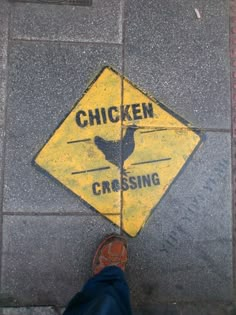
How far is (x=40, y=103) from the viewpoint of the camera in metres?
3.47

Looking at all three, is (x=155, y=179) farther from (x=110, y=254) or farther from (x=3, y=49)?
(x=3, y=49)

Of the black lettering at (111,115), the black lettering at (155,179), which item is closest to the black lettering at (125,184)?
the black lettering at (155,179)

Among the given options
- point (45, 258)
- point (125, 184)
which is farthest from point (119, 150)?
point (45, 258)

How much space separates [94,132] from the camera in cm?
348

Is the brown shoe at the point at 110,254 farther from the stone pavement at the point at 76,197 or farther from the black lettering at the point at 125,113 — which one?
the black lettering at the point at 125,113

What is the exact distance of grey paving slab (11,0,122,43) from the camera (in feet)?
11.5

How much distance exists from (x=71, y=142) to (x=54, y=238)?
0.82m

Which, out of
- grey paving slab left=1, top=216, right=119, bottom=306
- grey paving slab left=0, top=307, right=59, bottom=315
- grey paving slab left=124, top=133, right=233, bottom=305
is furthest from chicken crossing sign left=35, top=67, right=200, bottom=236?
grey paving slab left=0, top=307, right=59, bottom=315

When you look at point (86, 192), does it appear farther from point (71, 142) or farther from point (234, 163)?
point (234, 163)

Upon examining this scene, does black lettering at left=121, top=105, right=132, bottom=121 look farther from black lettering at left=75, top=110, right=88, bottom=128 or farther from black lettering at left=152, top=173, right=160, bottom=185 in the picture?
black lettering at left=152, top=173, right=160, bottom=185

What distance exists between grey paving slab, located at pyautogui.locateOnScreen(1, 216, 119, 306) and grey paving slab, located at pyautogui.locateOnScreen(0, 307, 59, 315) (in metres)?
0.05

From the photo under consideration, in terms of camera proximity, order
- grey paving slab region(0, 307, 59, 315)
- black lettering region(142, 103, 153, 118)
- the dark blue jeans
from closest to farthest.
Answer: the dark blue jeans → grey paving slab region(0, 307, 59, 315) → black lettering region(142, 103, 153, 118)

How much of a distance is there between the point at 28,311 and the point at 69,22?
245cm

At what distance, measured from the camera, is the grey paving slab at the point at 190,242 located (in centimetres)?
346
